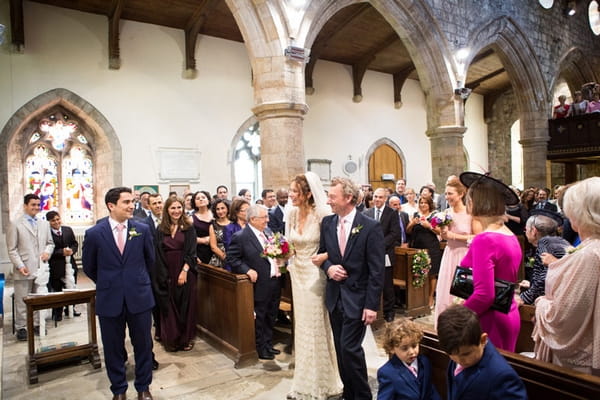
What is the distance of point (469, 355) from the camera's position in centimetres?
153

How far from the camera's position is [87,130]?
9.73m

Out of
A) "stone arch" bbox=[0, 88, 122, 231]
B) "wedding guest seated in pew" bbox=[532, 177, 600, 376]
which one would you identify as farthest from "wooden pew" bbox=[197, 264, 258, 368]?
"stone arch" bbox=[0, 88, 122, 231]

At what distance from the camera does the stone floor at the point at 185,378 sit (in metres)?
3.42

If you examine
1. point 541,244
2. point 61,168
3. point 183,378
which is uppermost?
point 61,168

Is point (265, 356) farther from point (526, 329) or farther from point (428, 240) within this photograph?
point (428, 240)

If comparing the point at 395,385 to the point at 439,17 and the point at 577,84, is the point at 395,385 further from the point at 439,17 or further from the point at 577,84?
the point at 577,84

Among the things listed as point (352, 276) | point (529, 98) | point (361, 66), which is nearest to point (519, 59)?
point (529, 98)

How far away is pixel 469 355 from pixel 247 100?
10532mm

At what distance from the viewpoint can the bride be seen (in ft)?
10.2

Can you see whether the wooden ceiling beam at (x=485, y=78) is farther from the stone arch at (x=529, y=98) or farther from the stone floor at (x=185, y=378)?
the stone floor at (x=185, y=378)

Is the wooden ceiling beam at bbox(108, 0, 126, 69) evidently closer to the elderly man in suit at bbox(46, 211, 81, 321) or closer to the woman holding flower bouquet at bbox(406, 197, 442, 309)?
the elderly man in suit at bbox(46, 211, 81, 321)

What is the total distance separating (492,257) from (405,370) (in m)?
0.70

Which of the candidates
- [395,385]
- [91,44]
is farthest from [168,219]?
[91,44]

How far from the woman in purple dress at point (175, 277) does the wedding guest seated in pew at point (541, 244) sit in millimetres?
3060
